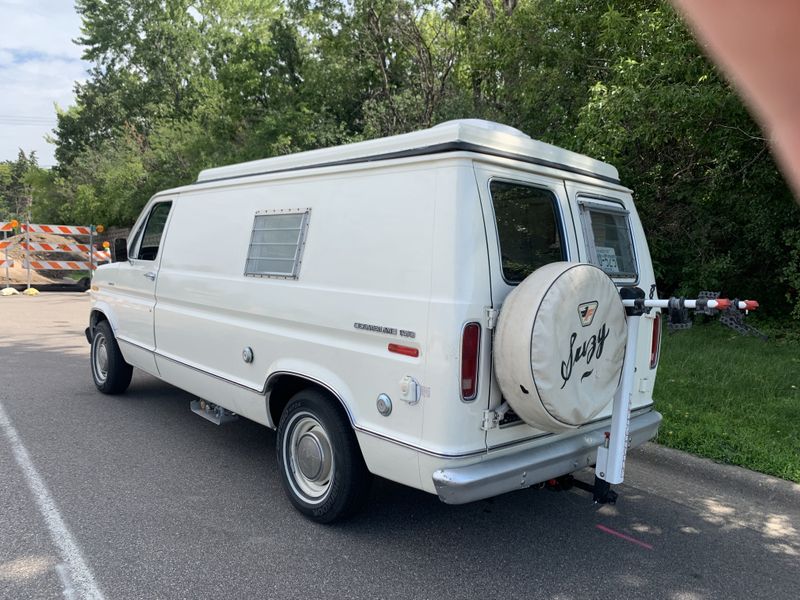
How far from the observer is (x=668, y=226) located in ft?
35.1

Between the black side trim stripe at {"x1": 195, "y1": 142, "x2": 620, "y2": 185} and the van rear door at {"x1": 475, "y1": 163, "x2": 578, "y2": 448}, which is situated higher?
the black side trim stripe at {"x1": 195, "y1": 142, "x2": 620, "y2": 185}

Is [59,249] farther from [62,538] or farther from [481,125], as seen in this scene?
[481,125]

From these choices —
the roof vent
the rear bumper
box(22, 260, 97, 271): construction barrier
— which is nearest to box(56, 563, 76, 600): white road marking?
the rear bumper

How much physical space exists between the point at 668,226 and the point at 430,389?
898cm

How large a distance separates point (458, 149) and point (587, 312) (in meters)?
1.07

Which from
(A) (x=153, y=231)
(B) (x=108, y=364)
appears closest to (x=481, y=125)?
(A) (x=153, y=231)

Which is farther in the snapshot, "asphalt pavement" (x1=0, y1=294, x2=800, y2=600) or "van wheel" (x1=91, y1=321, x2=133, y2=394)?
"van wheel" (x1=91, y1=321, x2=133, y2=394)

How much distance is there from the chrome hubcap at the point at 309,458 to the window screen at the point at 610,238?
2.04 meters

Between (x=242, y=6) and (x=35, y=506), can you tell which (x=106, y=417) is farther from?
(x=242, y=6)

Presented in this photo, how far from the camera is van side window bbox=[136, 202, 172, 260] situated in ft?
18.8

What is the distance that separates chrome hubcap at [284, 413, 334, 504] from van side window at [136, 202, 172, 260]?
2.59 m

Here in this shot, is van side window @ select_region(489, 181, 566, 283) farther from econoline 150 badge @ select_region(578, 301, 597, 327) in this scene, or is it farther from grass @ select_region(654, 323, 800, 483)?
grass @ select_region(654, 323, 800, 483)

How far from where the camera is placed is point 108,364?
6535mm

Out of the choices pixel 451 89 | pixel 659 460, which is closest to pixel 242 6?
pixel 451 89
